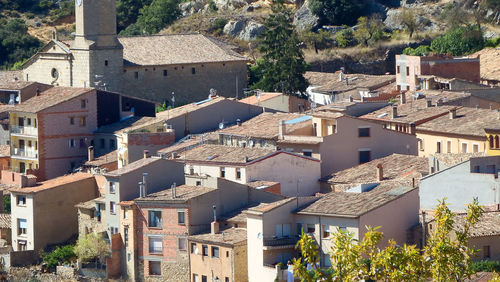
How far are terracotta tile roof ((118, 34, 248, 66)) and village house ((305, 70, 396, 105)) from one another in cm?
379

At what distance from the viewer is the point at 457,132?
5741 cm

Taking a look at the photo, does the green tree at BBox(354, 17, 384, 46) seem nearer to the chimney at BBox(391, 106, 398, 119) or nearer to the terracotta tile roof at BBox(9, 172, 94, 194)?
the chimney at BBox(391, 106, 398, 119)

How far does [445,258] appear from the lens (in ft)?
78.9

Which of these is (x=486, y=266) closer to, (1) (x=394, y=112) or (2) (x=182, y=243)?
(2) (x=182, y=243)

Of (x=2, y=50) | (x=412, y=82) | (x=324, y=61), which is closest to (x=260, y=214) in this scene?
(x=412, y=82)

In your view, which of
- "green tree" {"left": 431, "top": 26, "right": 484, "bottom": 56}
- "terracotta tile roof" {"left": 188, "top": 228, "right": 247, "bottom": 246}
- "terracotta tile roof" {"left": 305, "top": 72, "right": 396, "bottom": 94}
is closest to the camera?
"terracotta tile roof" {"left": 188, "top": 228, "right": 247, "bottom": 246}

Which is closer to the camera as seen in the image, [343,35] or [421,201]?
[421,201]

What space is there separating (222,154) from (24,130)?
10702 mm

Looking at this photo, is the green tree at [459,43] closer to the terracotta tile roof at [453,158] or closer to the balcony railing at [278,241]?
the terracotta tile roof at [453,158]

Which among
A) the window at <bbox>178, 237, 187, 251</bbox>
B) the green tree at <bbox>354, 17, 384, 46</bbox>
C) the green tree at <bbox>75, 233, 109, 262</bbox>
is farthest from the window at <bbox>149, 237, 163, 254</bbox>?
the green tree at <bbox>354, 17, 384, 46</bbox>

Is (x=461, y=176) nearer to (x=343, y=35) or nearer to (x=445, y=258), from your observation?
(x=445, y=258)

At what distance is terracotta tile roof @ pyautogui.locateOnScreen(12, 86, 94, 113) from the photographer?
6178 cm

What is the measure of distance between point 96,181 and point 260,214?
12.8 meters

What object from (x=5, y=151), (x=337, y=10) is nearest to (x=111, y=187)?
(x=5, y=151)
